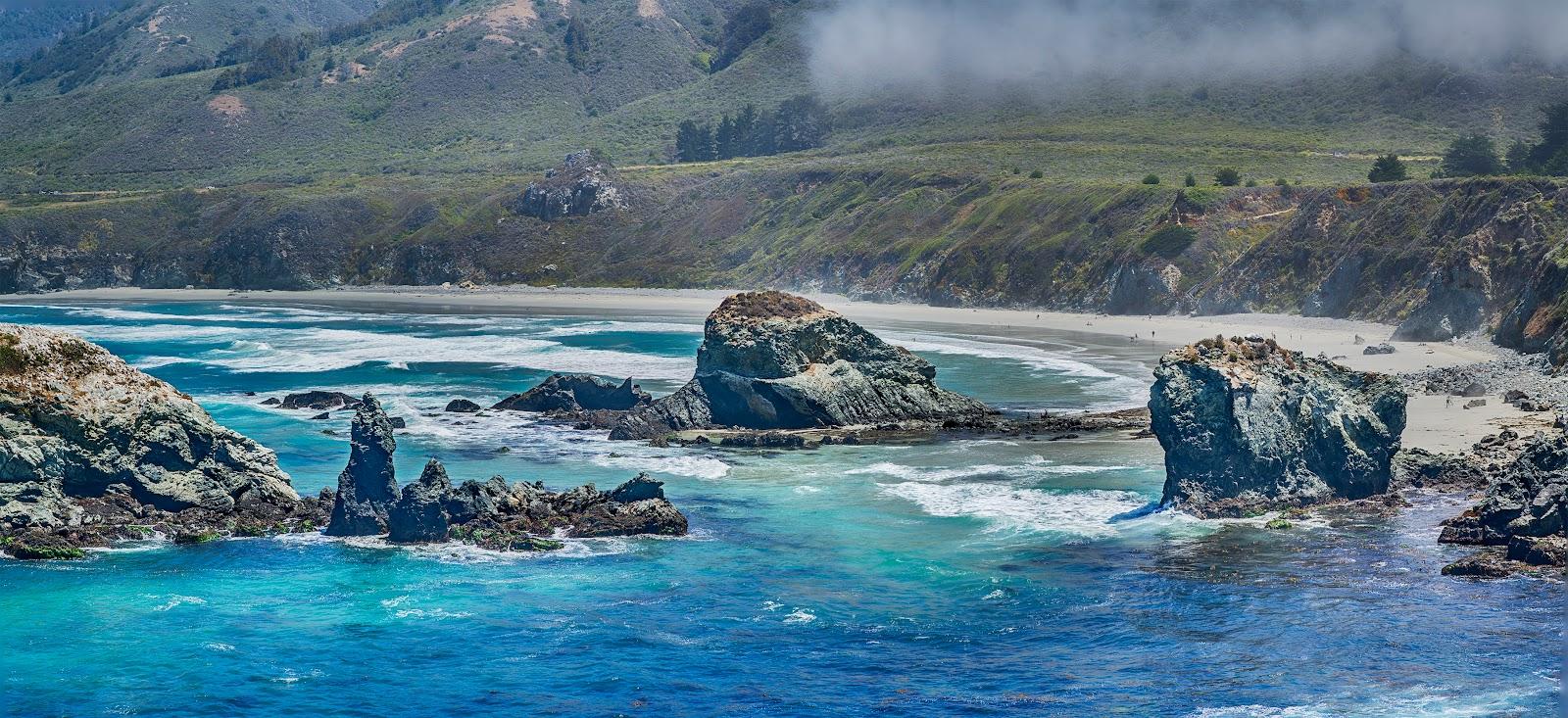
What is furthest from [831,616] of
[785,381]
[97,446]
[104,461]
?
[785,381]

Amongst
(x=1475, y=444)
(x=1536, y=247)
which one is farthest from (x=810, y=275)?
(x=1475, y=444)

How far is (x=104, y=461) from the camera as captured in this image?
106 feet

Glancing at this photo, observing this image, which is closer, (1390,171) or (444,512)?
(444,512)

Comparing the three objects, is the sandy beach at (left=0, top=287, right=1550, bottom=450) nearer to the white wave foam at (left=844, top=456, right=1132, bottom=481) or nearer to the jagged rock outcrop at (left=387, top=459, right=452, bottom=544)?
the white wave foam at (left=844, top=456, right=1132, bottom=481)

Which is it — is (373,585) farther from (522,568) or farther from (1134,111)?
(1134,111)

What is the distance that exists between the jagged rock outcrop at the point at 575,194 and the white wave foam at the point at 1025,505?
125 metres

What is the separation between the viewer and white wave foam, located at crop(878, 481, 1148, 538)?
32.5m

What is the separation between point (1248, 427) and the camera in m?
31.7

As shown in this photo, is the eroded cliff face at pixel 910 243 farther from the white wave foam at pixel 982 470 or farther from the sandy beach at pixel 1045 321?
the white wave foam at pixel 982 470

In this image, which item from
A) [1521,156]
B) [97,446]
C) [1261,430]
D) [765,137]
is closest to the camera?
[1261,430]

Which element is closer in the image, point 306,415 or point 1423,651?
point 1423,651

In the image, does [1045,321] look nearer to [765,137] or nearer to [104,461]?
[104,461]

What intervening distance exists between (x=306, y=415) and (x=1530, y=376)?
40227 millimetres

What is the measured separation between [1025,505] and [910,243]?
288ft
